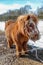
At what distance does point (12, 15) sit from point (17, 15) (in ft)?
0.09

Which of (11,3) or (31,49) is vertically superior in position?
(11,3)

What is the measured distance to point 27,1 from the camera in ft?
7.03

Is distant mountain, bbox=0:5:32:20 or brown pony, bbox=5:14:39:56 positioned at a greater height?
distant mountain, bbox=0:5:32:20

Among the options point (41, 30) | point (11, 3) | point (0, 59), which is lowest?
point (0, 59)

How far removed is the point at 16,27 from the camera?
212 cm

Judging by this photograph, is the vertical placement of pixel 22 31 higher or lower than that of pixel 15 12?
lower

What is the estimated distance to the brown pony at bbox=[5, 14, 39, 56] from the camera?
2100 mm

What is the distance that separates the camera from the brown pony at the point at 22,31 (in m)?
2.10

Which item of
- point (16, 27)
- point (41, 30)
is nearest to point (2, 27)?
point (16, 27)

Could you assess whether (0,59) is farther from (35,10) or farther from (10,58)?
(35,10)

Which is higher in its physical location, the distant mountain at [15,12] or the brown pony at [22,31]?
the distant mountain at [15,12]

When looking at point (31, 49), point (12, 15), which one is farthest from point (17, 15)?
point (31, 49)

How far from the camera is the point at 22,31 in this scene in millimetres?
2107

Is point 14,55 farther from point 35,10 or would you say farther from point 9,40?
point 35,10
